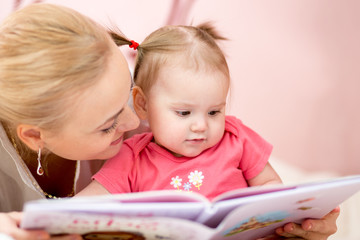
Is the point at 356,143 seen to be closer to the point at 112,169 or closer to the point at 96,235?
the point at 112,169

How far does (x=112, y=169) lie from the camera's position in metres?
1.16

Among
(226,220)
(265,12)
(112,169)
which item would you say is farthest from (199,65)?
(265,12)

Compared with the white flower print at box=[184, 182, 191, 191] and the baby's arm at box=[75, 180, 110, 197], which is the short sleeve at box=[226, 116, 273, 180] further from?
the baby's arm at box=[75, 180, 110, 197]

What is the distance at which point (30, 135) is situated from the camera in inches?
41.2

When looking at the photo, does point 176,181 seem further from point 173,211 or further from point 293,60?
point 293,60

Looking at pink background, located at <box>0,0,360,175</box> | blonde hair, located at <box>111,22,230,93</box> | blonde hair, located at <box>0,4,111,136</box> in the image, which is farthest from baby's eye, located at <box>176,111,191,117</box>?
pink background, located at <box>0,0,360,175</box>

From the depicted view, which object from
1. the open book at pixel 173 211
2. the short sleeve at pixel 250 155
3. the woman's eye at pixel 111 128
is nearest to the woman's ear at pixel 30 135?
the woman's eye at pixel 111 128

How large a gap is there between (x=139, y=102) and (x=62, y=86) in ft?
1.05

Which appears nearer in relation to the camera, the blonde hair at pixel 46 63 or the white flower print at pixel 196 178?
the blonde hair at pixel 46 63

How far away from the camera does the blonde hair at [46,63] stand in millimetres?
943

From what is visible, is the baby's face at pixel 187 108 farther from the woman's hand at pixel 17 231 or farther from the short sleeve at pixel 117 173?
the woman's hand at pixel 17 231

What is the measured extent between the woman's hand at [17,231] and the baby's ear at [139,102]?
0.44m

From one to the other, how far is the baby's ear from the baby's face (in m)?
0.04

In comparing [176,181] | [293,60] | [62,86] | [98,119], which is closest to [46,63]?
[62,86]
